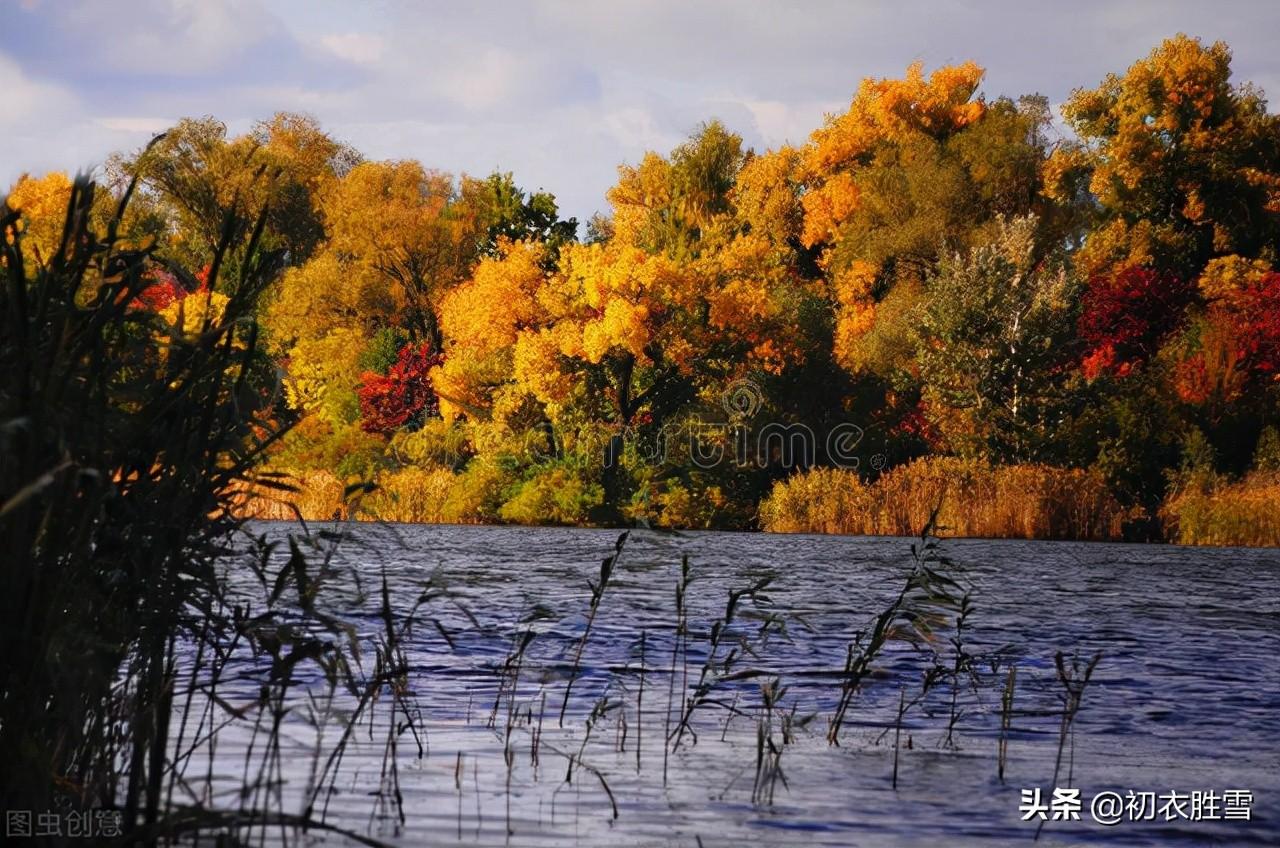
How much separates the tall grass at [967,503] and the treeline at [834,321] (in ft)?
0.27

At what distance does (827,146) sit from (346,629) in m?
47.4

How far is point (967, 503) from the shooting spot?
32.8m

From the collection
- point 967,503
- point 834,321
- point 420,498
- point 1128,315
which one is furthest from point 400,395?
point 1128,315

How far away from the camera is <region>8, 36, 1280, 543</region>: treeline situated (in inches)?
1441

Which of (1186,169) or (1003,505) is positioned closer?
(1003,505)

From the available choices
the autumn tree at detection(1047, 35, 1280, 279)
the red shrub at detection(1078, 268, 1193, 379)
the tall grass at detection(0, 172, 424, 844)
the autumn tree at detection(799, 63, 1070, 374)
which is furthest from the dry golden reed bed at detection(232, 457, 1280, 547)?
the tall grass at detection(0, 172, 424, 844)

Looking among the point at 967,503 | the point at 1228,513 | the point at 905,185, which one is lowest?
the point at 1228,513

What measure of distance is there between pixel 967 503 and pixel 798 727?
2473cm

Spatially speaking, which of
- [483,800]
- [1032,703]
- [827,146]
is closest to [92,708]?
[483,800]

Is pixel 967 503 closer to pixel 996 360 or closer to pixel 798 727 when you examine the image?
pixel 996 360

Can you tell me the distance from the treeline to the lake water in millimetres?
16425

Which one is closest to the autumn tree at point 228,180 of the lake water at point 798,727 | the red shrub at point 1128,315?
the red shrub at point 1128,315

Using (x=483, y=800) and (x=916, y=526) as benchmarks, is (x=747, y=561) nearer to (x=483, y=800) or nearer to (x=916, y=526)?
(x=916, y=526)

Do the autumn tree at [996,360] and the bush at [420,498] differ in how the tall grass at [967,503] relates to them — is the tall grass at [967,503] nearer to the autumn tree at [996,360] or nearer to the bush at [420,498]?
the autumn tree at [996,360]
